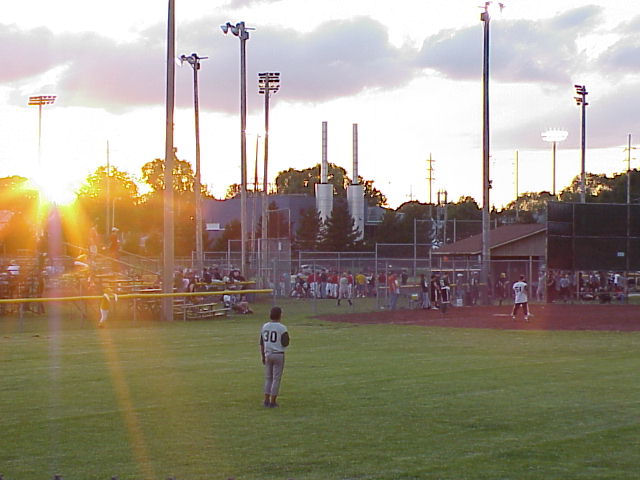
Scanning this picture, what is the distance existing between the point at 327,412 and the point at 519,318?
27349 millimetres

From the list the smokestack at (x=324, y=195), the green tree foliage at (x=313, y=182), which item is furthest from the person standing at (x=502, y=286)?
the green tree foliage at (x=313, y=182)

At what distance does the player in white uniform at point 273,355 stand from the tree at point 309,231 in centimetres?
7590

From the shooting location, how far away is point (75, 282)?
47.5 meters

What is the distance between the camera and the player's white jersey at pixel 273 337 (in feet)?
50.9

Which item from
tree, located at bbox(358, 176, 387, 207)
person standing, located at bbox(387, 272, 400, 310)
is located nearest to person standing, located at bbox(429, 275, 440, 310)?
person standing, located at bbox(387, 272, 400, 310)

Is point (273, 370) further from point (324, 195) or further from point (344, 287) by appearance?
point (324, 195)

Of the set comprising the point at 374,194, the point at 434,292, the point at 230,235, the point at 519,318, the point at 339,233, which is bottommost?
the point at 519,318

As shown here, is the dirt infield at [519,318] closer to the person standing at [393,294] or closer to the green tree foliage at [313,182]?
the person standing at [393,294]

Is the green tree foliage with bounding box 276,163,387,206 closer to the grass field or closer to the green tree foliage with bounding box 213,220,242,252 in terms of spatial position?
the green tree foliage with bounding box 213,220,242,252

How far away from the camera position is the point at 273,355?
15.5 m

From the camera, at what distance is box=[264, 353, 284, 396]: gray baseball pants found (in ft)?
50.9

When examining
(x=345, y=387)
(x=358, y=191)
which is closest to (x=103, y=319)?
(x=345, y=387)

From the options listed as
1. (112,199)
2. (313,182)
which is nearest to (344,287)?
(112,199)

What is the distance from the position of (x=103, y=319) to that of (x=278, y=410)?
2169 centimetres
